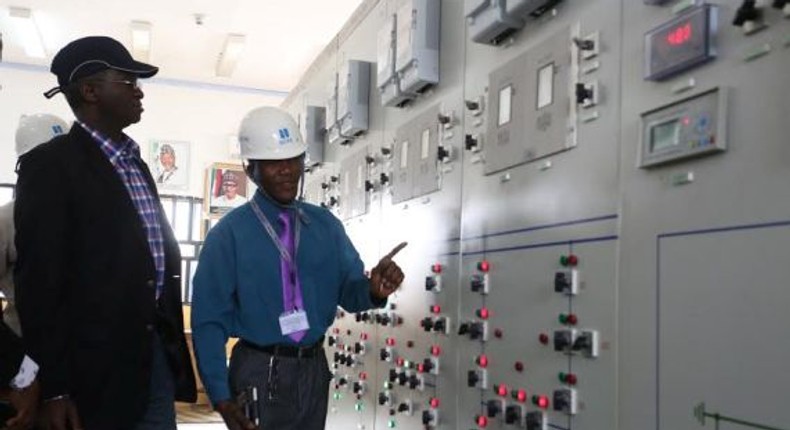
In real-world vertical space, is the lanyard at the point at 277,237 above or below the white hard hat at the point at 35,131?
below

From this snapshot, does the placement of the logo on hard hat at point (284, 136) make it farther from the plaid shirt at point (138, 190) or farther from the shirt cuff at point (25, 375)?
the shirt cuff at point (25, 375)

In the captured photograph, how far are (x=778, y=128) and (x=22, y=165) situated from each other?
1.78 m

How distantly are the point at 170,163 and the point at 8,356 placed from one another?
8.80m

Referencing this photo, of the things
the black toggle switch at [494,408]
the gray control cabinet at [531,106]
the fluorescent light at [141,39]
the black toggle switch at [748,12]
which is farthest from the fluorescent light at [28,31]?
the black toggle switch at [748,12]

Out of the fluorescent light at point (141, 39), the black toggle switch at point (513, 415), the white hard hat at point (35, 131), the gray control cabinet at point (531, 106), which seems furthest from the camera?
the fluorescent light at point (141, 39)

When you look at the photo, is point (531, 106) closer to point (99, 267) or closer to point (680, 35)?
point (680, 35)

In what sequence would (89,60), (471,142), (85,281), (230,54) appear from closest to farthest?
(85,281) < (89,60) < (471,142) < (230,54)

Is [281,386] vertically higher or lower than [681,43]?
lower

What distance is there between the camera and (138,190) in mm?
2340

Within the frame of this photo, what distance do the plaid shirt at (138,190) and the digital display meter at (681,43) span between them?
1368mm

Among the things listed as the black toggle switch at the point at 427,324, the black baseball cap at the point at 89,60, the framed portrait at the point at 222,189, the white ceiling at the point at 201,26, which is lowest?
the black toggle switch at the point at 427,324

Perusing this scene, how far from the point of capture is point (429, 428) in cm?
310

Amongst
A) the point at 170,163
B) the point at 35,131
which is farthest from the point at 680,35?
the point at 170,163

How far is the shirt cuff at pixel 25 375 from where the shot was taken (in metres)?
1.96
